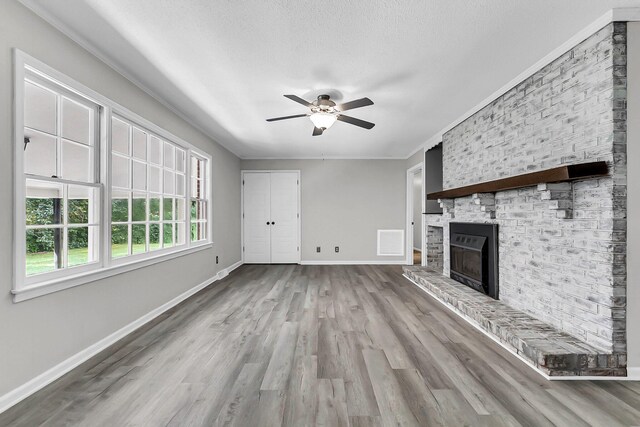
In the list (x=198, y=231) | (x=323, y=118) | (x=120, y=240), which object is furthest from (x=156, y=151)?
(x=323, y=118)

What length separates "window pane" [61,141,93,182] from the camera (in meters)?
2.09

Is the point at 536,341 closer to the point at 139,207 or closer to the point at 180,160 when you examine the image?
the point at 139,207

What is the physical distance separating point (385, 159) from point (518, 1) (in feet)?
14.9

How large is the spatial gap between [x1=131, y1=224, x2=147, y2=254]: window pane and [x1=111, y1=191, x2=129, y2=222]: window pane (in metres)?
0.17

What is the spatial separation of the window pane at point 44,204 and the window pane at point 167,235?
4.42ft

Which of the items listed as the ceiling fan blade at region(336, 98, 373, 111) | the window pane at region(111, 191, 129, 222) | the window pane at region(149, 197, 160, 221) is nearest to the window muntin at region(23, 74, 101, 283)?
the window pane at region(111, 191, 129, 222)

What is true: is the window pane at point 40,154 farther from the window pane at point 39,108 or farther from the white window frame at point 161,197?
the white window frame at point 161,197

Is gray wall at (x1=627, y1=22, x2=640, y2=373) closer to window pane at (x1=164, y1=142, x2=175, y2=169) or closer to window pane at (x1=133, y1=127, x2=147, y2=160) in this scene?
window pane at (x1=133, y1=127, x2=147, y2=160)

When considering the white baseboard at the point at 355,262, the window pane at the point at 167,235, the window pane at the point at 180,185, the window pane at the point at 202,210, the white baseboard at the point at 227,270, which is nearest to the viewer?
the window pane at the point at 167,235

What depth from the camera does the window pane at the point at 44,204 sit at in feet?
6.33

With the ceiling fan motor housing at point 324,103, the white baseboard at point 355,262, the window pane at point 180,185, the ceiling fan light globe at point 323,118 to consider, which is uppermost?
the ceiling fan motor housing at point 324,103

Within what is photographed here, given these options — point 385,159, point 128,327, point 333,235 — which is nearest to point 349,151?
point 385,159

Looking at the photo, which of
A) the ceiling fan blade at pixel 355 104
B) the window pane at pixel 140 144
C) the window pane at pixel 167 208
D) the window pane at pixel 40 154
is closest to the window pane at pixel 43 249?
the window pane at pixel 40 154

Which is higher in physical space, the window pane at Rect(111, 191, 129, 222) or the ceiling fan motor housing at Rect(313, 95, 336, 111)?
the ceiling fan motor housing at Rect(313, 95, 336, 111)
